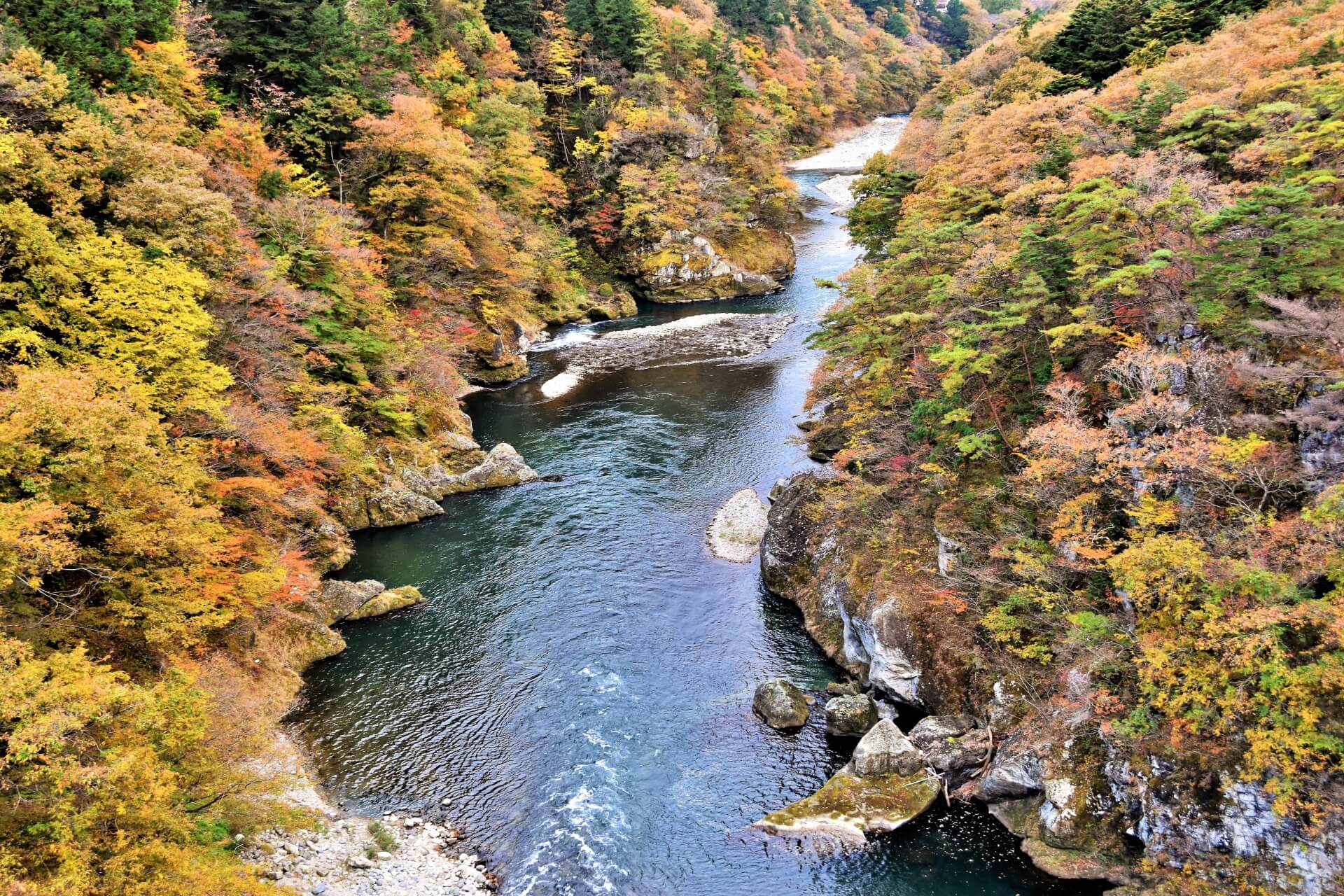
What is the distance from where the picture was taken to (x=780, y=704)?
652 inches

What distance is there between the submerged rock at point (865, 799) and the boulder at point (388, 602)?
12.5 metres

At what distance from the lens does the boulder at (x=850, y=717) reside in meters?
16.1

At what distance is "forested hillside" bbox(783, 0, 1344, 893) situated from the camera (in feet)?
34.8

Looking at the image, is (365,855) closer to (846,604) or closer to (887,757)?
(887,757)

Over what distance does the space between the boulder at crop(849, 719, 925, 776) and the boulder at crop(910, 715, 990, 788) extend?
0.33m

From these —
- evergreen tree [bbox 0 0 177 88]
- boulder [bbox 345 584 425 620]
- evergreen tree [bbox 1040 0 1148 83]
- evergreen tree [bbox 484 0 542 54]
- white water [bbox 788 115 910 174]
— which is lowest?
boulder [bbox 345 584 425 620]

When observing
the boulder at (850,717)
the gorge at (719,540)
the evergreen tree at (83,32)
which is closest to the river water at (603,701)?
the gorge at (719,540)

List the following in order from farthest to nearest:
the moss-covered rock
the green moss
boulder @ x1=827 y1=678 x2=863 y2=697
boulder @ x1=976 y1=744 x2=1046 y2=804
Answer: boulder @ x1=827 y1=678 x2=863 y2=697
the green moss
the moss-covered rock
boulder @ x1=976 y1=744 x2=1046 y2=804

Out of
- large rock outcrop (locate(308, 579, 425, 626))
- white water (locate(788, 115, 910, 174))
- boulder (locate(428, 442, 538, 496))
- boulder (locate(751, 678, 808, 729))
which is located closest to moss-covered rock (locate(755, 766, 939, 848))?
boulder (locate(751, 678, 808, 729))

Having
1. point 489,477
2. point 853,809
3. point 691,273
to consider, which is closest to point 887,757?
point 853,809

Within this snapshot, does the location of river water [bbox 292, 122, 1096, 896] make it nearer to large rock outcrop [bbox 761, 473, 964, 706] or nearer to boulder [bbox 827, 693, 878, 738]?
boulder [bbox 827, 693, 878, 738]

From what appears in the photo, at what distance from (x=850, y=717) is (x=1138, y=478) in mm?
7966

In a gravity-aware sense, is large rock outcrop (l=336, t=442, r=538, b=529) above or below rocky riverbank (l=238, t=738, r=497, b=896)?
above

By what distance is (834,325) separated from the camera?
25.8 metres
